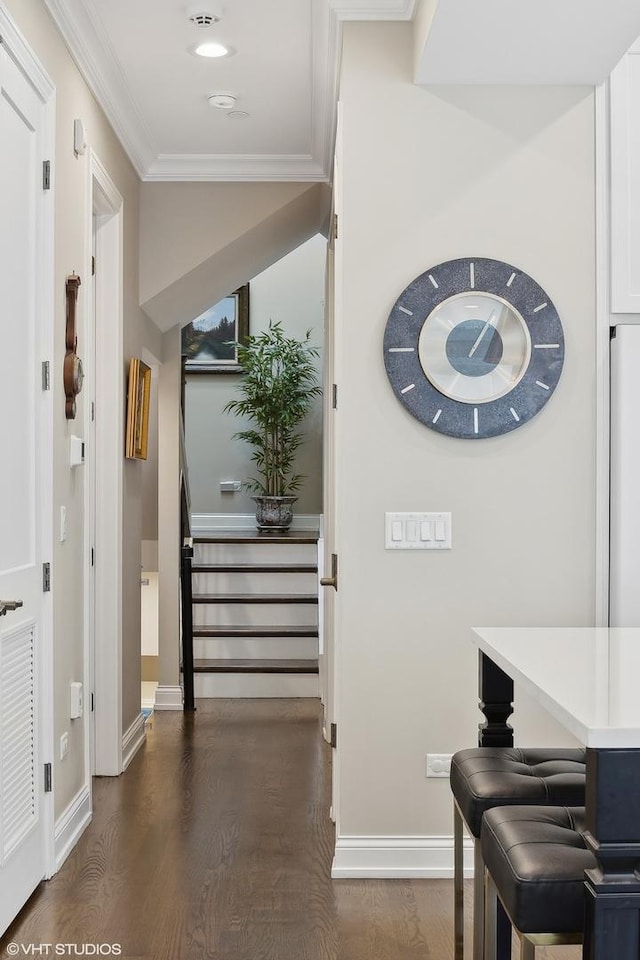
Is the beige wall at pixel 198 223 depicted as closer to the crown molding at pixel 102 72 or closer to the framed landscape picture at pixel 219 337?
the crown molding at pixel 102 72

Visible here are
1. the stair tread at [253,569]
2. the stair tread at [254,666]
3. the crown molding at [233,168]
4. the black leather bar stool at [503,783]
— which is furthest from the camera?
the stair tread at [253,569]

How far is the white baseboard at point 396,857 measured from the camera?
9.88 ft

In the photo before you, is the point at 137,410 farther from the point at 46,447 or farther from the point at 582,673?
the point at 582,673

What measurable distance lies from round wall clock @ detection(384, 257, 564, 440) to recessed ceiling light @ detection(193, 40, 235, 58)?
126cm

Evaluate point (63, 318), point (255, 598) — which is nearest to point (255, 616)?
point (255, 598)

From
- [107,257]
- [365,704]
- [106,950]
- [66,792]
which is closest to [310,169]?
[107,257]

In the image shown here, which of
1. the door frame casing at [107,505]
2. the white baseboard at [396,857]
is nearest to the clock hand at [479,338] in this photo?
the white baseboard at [396,857]

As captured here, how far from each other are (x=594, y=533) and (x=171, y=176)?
2929mm

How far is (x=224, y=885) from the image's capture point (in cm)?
296

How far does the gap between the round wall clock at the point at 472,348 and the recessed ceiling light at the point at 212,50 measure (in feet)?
4.15

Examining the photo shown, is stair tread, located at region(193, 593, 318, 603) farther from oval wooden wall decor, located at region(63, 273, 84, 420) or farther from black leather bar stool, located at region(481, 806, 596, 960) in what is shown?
black leather bar stool, located at region(481, 806, 596, 960)

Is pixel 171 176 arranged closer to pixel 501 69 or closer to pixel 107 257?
pixel 107 257

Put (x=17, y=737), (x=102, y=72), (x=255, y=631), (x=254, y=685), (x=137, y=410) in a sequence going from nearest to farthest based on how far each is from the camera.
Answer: (x=17, y=737) → (x=102, y=72) → (x=137, y=410) → (x=254, y=685) → (x=255, y=631)

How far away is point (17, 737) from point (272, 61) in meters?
2.63
